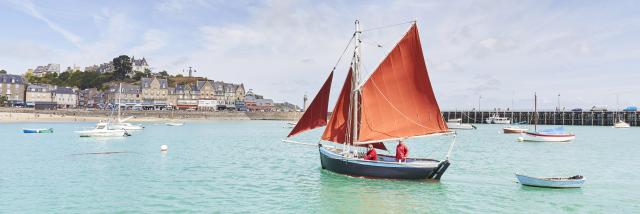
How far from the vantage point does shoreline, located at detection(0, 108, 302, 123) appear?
402 feet

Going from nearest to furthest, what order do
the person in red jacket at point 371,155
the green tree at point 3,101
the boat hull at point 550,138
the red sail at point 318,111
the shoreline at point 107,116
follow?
the person in red jacket at point 371,155 < the red sail at point 318,111 < the boat hull at point 550,138 < the shoreline at point 107,116 < the green tree at point 3,101

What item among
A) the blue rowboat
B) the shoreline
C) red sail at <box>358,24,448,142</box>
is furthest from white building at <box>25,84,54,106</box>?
the blue rowboat

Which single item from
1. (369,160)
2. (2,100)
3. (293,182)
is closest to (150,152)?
(293,182)

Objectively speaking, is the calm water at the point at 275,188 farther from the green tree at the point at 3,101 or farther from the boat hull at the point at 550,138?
the green tree at the point at 3,101

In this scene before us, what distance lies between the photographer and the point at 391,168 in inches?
989

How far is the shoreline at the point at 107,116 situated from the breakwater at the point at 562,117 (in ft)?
235

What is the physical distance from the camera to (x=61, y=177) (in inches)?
1054

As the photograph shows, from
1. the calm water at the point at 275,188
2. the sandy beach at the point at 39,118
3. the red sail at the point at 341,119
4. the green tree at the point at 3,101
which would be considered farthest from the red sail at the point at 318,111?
the green tree at the point at 3,101

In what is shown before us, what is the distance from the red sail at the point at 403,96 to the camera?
24.9 metres

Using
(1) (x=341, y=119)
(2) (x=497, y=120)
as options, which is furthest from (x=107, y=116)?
(1) (x=341, y=119)

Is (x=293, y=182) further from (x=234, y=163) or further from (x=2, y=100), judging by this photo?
(x=2, y=100)

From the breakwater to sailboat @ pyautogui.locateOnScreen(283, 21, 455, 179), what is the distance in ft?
450

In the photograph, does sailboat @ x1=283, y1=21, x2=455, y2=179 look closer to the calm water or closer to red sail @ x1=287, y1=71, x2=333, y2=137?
the calm water

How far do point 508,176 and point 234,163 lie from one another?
61.2 feet
